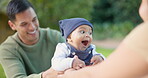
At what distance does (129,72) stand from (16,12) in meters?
1.49

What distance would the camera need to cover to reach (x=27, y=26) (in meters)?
2.50

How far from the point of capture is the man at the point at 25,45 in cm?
240

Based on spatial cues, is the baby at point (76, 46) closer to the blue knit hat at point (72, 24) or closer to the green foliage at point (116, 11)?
the blue knit hat at point (72, 24)

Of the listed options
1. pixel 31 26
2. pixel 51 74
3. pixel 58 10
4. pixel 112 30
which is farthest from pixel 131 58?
pixel 112 30

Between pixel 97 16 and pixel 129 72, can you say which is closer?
pixel 129 72

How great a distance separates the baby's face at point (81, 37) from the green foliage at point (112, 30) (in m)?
9.54

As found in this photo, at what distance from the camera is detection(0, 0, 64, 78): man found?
2.40 m

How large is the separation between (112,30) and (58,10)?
3344 millimetres

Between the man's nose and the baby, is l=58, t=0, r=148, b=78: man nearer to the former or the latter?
the baby

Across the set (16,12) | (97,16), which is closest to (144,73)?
(16,12)

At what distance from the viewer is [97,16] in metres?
12.3

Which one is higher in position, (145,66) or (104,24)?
(104,24)

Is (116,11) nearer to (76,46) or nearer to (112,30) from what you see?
(112,30)

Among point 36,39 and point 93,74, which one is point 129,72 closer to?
point 93,74
